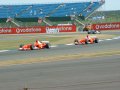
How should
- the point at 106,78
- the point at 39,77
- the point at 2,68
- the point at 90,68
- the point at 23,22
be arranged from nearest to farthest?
the point at 106,78 → the point at 39,77 → the point at 90,68 → the point at 2,68 → the point at 23,22

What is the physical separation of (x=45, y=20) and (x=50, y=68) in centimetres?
6225

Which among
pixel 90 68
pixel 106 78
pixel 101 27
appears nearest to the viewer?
pixel 106 78

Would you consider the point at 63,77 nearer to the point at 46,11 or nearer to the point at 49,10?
the point at 46,11

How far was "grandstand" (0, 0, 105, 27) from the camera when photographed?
3120 inches

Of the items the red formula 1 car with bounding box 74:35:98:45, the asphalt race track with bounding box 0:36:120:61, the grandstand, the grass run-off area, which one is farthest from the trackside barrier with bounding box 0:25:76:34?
the asphalt race track with bounding box 0:36:120:61

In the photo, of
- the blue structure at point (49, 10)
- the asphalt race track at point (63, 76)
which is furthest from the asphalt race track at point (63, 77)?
the blue structure at point (49, 10)

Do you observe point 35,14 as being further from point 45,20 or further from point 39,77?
point 39,77

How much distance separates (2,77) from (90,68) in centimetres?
352

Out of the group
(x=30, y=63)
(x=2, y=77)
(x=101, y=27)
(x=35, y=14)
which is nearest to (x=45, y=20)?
(x=35, y=14)

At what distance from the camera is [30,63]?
20.3 meters

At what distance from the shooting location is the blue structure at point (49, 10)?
80.6m

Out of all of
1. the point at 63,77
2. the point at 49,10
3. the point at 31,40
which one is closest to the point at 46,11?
the point at 49,10

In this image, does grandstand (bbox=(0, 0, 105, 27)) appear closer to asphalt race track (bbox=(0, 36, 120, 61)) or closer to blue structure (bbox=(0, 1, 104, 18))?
blue structure (bbox=(0, 1, 104, 18))

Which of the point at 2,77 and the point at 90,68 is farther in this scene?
the point at 90,68
